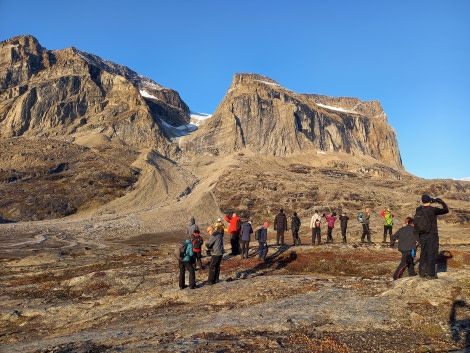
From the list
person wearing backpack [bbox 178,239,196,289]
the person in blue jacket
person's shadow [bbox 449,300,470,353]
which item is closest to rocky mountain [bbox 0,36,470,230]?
the person in blue jacket

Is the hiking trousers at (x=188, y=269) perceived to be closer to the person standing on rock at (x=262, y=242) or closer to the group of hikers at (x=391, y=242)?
the group of hikers at (x=391, y=242)

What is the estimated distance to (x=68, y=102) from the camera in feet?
566

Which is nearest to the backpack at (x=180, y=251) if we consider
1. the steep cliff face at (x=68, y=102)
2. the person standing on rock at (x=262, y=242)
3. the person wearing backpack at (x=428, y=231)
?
the person standing on rock at (x=262, y=242)

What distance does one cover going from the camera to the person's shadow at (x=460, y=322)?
9711 millimetres

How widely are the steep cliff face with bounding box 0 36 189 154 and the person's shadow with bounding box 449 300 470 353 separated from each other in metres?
151

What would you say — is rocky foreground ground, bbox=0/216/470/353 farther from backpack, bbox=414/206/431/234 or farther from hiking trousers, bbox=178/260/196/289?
backpack, bbox=414/206/431/234

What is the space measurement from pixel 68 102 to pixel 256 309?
18094 cm

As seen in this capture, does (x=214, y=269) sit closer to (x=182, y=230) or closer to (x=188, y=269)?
(x=188, y=269)

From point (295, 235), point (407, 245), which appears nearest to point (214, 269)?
point (407, 245)

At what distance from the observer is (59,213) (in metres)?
97.8

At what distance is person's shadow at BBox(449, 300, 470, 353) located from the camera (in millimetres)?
9711

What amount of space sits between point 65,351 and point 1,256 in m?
37.6

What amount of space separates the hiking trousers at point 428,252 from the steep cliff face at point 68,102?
14901cm

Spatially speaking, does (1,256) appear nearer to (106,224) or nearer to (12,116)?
(106,224)
